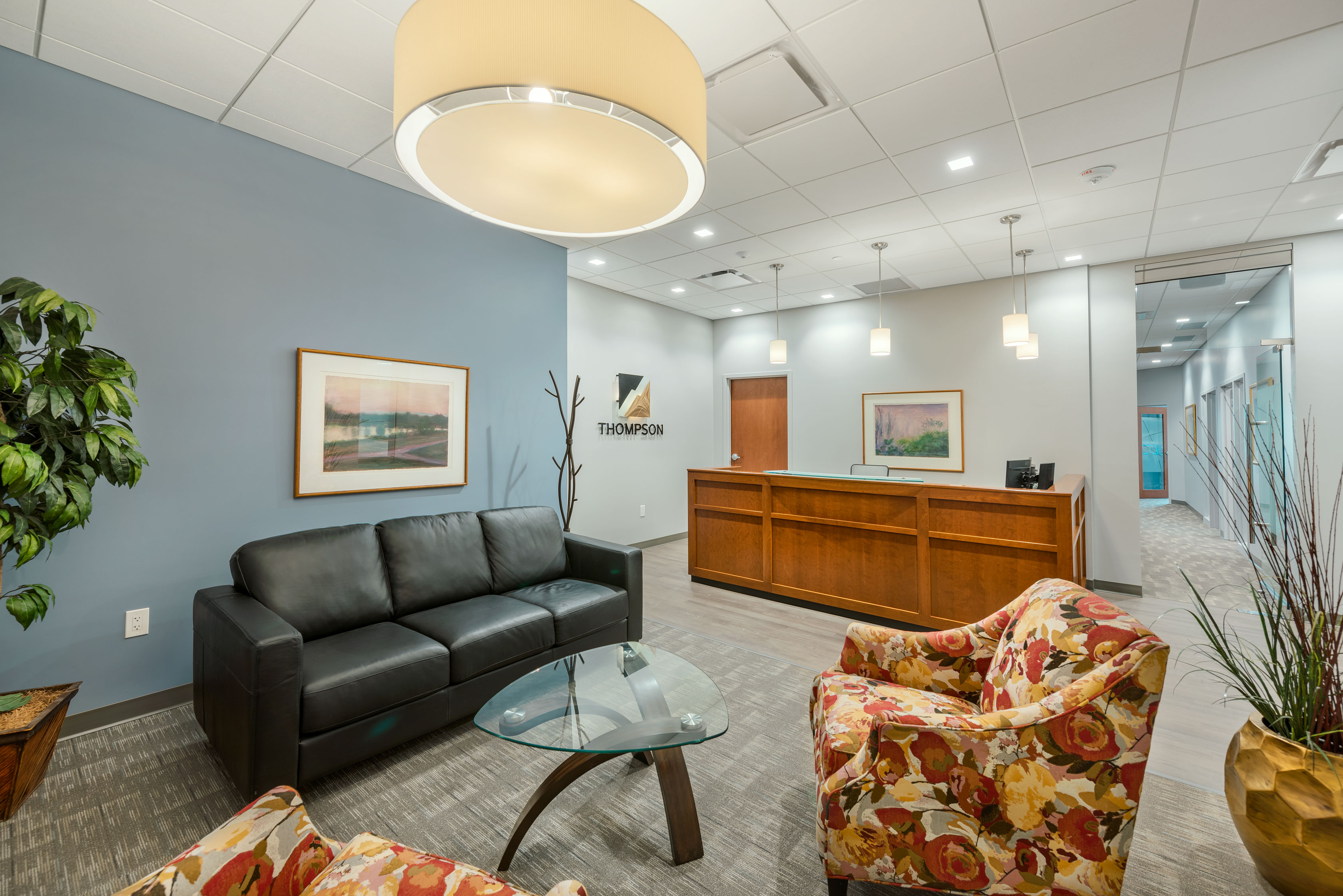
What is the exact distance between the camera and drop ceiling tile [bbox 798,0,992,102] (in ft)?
6.72

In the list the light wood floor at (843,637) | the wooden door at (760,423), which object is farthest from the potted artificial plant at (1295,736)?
the wooden door at (760,423)

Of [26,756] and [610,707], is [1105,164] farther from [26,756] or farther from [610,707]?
[26,756]

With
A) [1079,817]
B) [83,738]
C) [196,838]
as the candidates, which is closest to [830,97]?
[1079,817]

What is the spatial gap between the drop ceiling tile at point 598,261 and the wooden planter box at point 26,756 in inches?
158

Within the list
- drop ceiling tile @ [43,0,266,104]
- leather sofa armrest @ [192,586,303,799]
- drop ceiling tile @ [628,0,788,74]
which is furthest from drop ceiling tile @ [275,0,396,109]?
leather sofa armrest @ [192,586,303,799]

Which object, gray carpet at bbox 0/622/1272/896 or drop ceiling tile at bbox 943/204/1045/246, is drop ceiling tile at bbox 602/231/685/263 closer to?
drop ceiling tile at bbox 943/204/1045/246

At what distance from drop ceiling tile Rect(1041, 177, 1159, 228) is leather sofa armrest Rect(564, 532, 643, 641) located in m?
3.63

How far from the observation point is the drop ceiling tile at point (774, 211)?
3.63 meters

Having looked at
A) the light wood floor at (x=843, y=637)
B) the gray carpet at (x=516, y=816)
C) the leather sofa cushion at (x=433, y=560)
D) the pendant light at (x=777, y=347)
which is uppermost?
the pendant light at (x=777, y=347)

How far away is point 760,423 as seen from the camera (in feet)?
23.1

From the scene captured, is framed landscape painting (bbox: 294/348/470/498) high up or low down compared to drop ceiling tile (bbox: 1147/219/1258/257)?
down

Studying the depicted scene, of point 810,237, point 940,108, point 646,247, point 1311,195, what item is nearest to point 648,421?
point 646,247

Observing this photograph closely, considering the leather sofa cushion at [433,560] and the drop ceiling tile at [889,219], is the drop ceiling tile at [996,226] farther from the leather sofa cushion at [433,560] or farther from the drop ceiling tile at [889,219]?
the leather sofa cushion at [433,560]

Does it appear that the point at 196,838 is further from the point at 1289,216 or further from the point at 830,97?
the point at 1289,216
